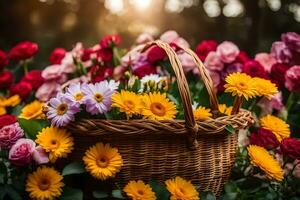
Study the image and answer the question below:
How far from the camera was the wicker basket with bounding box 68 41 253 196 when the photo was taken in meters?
1.31

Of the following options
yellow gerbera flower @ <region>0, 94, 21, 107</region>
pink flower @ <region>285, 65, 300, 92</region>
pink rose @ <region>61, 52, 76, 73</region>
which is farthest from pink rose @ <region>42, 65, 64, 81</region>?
pink flower @ <region>285, 65, 300, 92</region>

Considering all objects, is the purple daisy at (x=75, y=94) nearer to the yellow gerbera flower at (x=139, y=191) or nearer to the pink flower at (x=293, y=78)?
the yellow gerbera flower at (x=139, y=191)

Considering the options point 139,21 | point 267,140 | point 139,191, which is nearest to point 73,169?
point 139,191

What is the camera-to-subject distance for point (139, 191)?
132 centimetres

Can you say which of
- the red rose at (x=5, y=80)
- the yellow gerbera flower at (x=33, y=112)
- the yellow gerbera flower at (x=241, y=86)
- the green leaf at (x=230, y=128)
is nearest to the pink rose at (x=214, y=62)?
the yellow gerbera flower at (x=241, y=86)

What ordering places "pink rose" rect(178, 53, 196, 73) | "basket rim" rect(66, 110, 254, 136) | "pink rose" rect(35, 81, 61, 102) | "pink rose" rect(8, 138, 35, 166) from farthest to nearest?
"pink rose" rect(35, 81, 61, 102)
"pink rose" rect(178, 53, 196, 73)
"pink rose" rect(8, 138, 35, 166)
"basket rim" rect(66, 110, 254, 136)

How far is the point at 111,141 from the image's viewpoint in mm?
1354

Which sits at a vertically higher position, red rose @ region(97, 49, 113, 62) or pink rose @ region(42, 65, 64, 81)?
red rose @ region(97, 49, 113, 62)

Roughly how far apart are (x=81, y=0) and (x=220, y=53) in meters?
3.26

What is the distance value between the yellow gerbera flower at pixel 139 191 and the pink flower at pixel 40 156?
25 centimetres

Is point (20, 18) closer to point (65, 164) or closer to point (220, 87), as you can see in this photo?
point (220, 87)

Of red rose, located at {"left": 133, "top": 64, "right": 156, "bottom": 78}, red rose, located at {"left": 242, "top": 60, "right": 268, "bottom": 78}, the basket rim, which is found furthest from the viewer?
red rose, located at {"left": 133, "top": 64, "right": 156, "bottom": 78}

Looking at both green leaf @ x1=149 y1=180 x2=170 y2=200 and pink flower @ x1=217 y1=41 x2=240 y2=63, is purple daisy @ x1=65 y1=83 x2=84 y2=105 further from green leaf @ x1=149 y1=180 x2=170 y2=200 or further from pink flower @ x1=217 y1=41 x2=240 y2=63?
pink flower @ x1=217 y1=41 x2=240 y2=63

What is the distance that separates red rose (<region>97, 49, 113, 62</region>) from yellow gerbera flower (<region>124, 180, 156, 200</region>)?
3.02 ft
